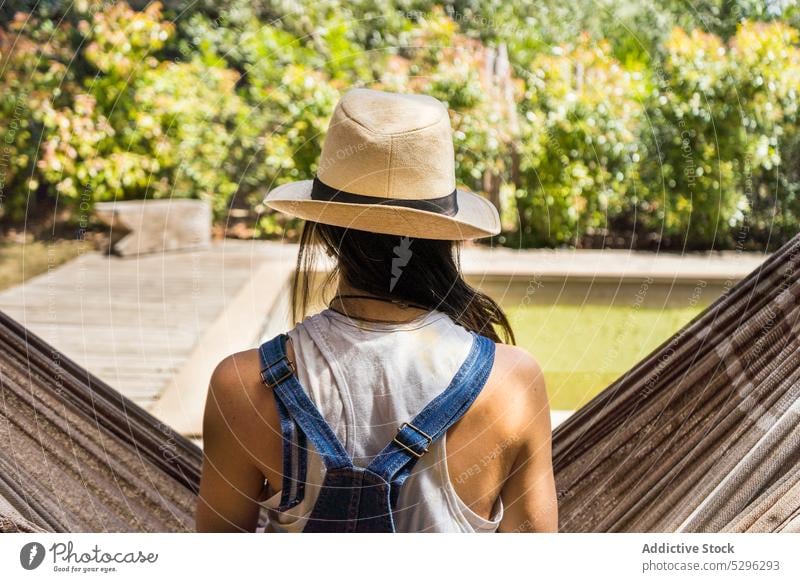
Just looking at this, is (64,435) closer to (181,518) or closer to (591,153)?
(181,518)

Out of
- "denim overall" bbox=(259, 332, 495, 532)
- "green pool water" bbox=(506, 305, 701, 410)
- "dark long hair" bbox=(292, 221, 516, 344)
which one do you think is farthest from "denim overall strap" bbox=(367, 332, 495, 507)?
"green pool water" bbox=(506, 305, 701, 410)

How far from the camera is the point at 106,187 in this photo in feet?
18.6

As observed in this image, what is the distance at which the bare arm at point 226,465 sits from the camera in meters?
1.10

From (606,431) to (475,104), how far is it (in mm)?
2427

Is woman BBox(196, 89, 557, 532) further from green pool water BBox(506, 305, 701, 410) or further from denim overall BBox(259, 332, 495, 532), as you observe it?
green pool water BBox(506, 305, 701, 410)

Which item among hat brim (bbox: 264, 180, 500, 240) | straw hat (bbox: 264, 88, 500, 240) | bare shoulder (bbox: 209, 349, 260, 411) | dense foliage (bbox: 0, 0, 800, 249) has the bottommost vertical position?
dense foliage (bbox: 0, 0, 800, 249)

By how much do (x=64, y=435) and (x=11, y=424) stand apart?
82mm

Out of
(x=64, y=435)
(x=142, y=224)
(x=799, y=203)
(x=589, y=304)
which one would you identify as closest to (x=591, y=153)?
(x=589, y=304)

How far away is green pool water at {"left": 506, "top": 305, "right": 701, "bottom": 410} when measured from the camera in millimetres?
4129

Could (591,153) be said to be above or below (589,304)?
above

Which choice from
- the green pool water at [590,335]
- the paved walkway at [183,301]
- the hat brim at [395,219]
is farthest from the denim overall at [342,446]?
the green pool water at [590,335]

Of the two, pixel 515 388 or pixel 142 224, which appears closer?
pixel 515 388

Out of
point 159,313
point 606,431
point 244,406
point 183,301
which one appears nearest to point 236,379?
point 244,406

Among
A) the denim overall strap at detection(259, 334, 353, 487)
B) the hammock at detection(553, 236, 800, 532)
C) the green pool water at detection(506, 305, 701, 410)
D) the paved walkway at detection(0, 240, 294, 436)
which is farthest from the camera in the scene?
the green pool water at detection(506, 305, 701, 410)
